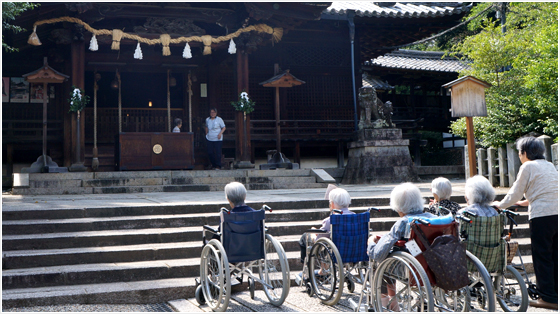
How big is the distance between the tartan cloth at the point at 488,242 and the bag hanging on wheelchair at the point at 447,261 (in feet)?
2.08

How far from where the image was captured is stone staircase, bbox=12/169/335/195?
10094 mm

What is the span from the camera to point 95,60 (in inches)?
533

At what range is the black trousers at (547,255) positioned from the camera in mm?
4410

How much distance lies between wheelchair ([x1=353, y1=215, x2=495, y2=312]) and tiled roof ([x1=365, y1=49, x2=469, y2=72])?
16150mm

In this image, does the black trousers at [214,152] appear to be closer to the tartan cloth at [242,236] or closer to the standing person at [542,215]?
the tartan cloth at [242,236]

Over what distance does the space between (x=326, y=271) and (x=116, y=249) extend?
2.63 meters

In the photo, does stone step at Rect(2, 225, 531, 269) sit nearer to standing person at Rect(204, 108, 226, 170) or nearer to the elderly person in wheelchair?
the elderly person in wheelchair

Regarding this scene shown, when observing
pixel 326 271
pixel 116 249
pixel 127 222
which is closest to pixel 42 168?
pixel 127 222

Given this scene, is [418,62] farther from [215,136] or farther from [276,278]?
[276,278]

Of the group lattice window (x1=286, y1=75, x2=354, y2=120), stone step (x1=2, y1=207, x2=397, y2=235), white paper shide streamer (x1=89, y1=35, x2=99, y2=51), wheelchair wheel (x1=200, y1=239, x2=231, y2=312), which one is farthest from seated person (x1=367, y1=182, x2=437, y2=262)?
lattice window (x1=286, y1=75, x2=354, y2=120)

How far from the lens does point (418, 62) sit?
2156 centimetres

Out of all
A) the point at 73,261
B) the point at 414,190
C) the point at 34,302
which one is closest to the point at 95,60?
the point at 73,261

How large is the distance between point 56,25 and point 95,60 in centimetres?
148

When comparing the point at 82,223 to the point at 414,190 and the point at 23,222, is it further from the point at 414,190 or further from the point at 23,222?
the point at 414,190
